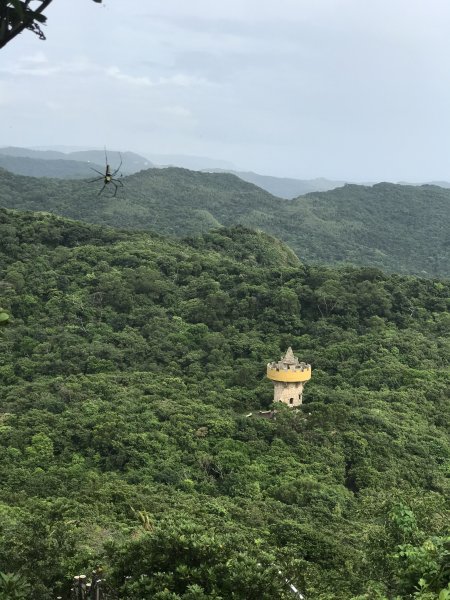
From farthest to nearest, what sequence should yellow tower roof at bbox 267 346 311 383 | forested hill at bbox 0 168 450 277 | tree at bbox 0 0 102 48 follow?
1. forested hill at bbox 0 168 450 277
2. yellow tower roof at bbox 267 346 311 383
3. tree at bbox 0 0 102 48

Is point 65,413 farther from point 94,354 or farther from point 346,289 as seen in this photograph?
point 346,289

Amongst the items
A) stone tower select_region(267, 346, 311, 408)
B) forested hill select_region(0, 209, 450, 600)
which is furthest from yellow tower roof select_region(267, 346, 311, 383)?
forested hill select_region(0, 209, 450, 600)

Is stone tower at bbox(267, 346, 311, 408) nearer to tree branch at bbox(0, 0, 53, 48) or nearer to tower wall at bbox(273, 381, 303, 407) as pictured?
tower wall at bbox(273, 381, 303, 407)

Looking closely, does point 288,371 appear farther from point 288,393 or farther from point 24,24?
point 24,24

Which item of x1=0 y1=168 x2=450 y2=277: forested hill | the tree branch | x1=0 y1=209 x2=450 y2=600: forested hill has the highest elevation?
the tree branch

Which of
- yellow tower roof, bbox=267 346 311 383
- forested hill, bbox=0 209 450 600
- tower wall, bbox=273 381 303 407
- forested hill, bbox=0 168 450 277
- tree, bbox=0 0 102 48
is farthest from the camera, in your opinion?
forested hill, bbox=0 168 450 277

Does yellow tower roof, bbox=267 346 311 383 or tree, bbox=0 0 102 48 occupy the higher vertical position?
tree, bbox=0 0 102 48

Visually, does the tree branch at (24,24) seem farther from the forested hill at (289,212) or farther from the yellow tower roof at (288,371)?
the forested hill at (289,212)

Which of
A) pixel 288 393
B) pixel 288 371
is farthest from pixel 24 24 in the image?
pixel 288 393
